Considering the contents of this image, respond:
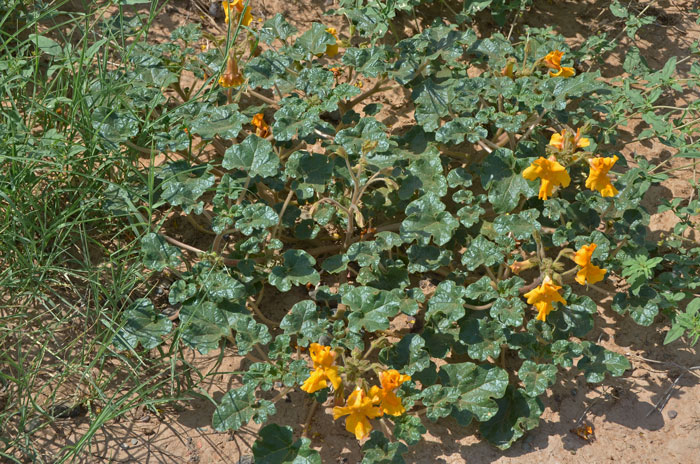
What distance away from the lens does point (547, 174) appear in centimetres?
334

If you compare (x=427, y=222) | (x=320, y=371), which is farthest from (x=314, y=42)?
(x=320, y=371)

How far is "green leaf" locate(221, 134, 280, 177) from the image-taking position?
347cm

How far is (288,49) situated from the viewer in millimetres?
3900

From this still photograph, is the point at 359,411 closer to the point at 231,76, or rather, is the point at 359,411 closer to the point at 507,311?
the point at 507,311

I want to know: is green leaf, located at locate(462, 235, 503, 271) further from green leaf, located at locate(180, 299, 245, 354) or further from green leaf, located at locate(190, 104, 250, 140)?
→ green leaf, located at locate(190, 104, 250, 140)

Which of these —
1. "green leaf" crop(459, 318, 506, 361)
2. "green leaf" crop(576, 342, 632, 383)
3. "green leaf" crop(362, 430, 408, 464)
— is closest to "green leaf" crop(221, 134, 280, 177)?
"green leaf" crop(459, 318, 506, 361)

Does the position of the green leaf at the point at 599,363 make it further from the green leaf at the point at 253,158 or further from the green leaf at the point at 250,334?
the green leaf at the point at 253,158

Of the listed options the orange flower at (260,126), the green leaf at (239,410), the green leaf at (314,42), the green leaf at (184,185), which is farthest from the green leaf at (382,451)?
the green leaf at (314,42)

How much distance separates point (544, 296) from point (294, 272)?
1.12m

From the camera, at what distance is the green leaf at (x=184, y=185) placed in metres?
3.38

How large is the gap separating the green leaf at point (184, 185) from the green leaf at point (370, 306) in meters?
0.81

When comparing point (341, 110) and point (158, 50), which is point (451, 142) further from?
point (158, 50)

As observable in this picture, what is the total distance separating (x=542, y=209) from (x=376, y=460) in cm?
160

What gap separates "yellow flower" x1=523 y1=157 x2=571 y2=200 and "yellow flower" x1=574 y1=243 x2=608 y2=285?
32cm
